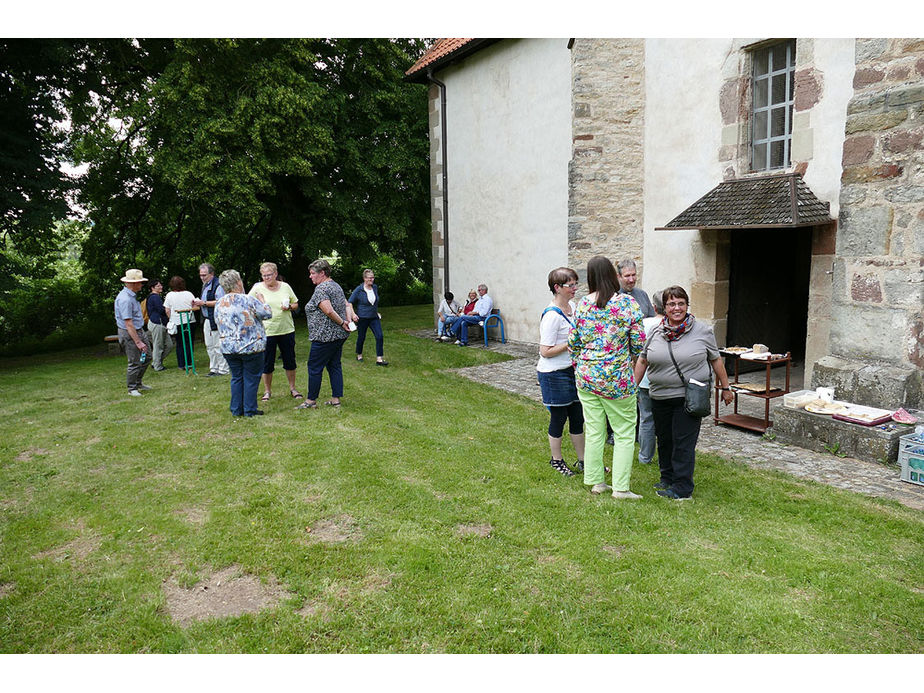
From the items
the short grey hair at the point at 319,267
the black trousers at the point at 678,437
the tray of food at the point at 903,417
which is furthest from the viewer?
the short grey hair at the point at 319,267

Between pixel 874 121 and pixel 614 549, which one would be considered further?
pixel 874 121

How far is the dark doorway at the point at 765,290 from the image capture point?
993 cm

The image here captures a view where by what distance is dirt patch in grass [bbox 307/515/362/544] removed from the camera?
4.37 m

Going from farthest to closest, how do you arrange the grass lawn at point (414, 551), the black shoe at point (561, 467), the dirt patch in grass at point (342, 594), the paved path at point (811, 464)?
the black shoe at point (561, 467) → the paved path at point (811, 464) → the dirt patch in grass at point (342, 594) → the grass lawn at point (414, 551)

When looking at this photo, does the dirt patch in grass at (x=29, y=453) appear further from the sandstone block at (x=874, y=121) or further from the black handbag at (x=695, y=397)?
the sandstone block at (x=874, y=121)

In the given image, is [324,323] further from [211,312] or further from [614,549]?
[614,549]

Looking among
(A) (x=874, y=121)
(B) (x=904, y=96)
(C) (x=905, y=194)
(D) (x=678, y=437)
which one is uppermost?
(B) (x=904, y=96)

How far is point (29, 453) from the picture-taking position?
646 centimetres

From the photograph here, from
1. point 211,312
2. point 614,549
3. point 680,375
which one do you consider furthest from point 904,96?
point 211,312

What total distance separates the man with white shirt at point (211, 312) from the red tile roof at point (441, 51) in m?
7.19

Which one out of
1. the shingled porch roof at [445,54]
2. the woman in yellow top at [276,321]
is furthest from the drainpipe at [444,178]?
the woman in yellow top at [276,321]

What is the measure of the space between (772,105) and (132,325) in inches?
355

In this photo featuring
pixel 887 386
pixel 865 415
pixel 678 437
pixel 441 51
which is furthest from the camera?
pixel 441 51

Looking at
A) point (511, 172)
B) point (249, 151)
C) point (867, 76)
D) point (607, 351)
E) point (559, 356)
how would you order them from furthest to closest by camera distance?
point (249, 151)
point (511, 172)
point (867, 76)
point (559, 356)
point (607, 351)
